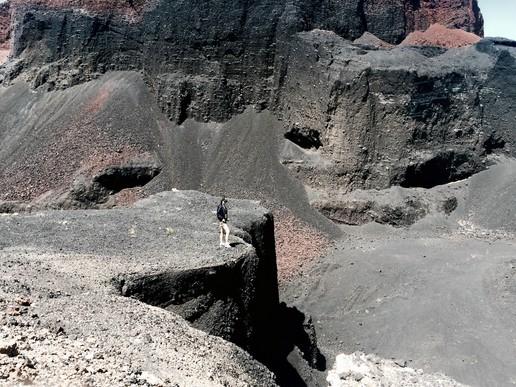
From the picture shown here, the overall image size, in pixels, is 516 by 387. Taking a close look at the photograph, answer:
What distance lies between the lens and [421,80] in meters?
26.5

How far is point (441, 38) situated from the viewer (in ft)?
121

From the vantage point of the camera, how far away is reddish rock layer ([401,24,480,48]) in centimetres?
3544

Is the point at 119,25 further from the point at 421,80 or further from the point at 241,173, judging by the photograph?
the point at 421,80

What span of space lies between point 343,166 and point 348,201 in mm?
1754

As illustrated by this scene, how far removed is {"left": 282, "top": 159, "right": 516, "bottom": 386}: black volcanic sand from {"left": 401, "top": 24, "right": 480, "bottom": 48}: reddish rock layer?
38.1 ft

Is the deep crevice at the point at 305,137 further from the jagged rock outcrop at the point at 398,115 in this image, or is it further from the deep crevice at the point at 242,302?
the deep crevice at the point at 242,302

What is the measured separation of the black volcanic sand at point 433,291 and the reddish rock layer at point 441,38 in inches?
457


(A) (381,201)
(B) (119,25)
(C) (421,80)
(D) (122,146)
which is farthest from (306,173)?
(B) (119,25)

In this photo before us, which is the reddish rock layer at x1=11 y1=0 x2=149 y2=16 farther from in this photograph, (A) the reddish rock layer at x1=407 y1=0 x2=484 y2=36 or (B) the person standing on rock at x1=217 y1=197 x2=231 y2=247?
(B) the person standing on rock at x1=217 y1=197 x2=231 y2=247

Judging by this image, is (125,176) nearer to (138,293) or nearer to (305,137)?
(305,137)

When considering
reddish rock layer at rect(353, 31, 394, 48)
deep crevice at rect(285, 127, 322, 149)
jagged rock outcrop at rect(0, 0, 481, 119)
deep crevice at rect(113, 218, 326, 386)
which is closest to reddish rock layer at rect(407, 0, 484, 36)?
reddish rock layer at rect(353, 31, 394, 48)

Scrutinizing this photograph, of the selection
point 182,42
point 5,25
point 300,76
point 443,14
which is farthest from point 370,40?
point 5,25

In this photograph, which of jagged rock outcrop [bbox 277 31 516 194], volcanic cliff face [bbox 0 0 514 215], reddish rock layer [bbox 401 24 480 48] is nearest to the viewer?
jagged rock outcrop [bbox 277 31 516 194]

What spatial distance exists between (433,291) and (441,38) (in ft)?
69.9
